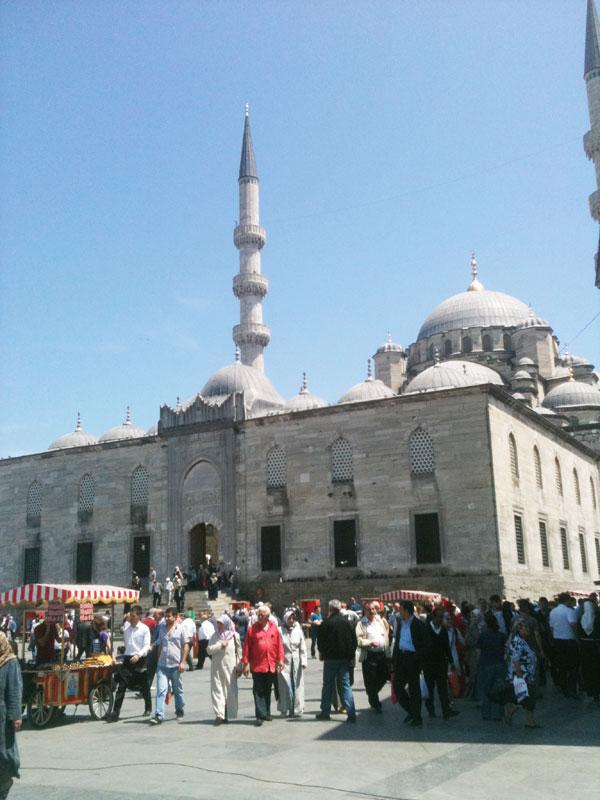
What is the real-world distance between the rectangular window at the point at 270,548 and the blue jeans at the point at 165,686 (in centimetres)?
1770

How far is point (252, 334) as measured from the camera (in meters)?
46.8

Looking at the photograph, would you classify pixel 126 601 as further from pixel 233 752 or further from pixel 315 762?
pixel 315 762

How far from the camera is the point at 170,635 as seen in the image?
36.6 feet

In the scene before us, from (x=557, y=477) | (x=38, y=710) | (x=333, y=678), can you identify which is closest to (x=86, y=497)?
(x=557, y=477)

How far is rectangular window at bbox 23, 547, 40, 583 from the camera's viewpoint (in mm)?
34156

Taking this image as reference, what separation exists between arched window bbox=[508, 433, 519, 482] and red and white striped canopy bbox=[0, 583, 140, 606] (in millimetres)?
16188

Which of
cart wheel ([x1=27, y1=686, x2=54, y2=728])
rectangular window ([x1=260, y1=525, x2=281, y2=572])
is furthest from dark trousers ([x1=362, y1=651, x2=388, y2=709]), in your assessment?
rectangular window ([x1=260, y1=525, x2=281, y2=572])

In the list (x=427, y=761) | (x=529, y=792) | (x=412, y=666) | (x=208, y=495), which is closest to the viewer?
(x=529, y=792)

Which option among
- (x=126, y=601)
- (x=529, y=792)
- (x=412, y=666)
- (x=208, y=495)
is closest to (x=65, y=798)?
(x=529, y=792)

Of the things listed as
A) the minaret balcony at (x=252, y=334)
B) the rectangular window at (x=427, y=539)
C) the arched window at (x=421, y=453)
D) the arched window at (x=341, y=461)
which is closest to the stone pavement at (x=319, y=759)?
the rectangular window at (x=427, y=539)

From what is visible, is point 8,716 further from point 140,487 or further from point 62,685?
point 140,487

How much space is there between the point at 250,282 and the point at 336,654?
3875 cm

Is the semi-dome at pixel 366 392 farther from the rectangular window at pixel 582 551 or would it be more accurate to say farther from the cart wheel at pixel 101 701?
the cart wheel at pixel 101 701

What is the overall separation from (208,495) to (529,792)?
24761mm
